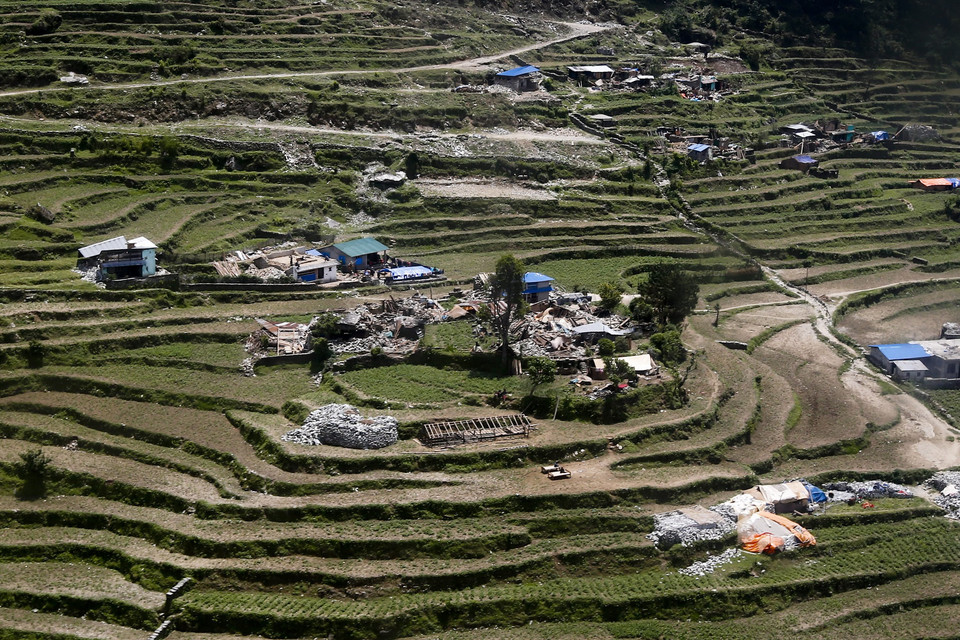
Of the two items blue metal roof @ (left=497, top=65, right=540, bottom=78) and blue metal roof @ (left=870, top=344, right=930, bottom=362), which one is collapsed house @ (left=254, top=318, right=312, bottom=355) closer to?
blue metal roof @ (left=870, top=344, right=930, bottom=362)

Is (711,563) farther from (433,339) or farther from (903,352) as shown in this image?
(903,352)

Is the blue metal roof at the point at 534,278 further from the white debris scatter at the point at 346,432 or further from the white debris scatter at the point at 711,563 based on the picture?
the white debris scatter at the point at 711,563

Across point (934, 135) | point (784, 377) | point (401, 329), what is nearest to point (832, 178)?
point (934, 135)

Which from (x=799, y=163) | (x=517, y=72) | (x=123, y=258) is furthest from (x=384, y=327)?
(x=799, y=163)

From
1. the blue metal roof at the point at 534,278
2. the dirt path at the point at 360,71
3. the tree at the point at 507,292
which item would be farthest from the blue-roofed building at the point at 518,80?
the tree at the point at 507,292

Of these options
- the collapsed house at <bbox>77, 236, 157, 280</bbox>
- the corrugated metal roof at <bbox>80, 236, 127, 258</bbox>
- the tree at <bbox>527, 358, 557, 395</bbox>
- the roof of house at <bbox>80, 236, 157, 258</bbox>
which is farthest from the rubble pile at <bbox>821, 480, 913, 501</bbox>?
the corrugated metal roof at <bbox>80, 236, 127, 258</bbox>
